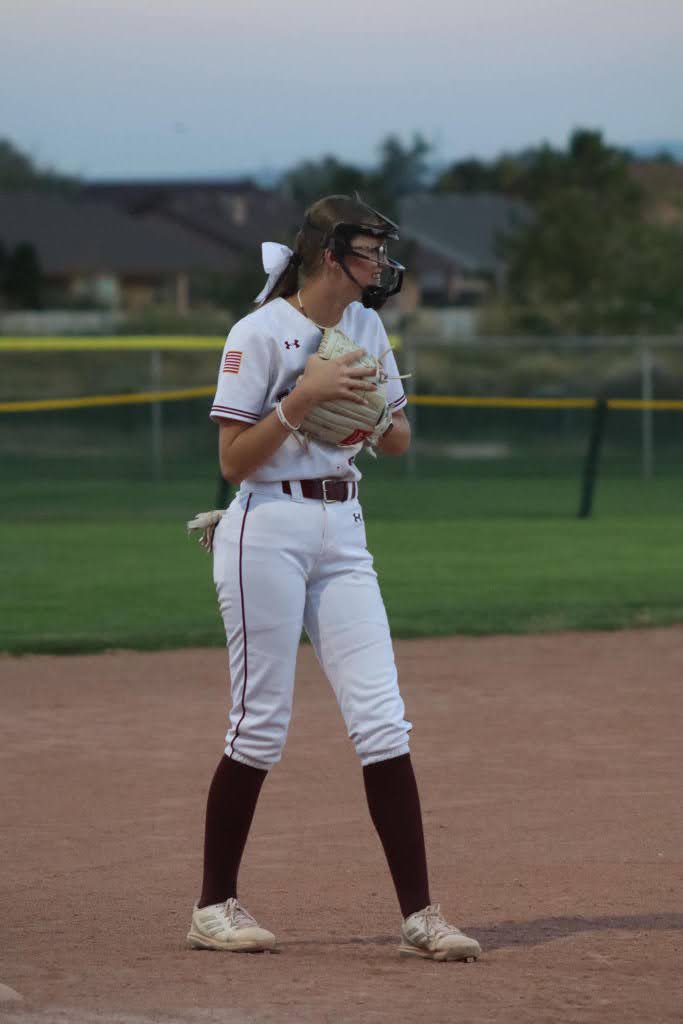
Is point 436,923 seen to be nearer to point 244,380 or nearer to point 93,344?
point 244,380

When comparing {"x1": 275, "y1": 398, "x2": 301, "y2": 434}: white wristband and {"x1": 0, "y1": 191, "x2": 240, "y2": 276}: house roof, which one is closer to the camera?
{"x1": 275, "y1": 398, "x2": 301, "y2": 434}: white wristband

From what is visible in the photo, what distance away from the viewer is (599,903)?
524 cm

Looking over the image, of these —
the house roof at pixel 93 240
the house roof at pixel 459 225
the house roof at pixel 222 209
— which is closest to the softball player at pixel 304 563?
the house roof at pixel 93 240

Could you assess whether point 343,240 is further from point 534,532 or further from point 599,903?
point 534,532

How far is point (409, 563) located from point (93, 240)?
66121mm

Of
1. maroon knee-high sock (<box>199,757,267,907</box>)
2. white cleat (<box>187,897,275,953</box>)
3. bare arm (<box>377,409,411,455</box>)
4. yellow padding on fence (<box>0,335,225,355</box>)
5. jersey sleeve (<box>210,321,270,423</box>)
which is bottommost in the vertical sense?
white cleat (<box>187,897,275,953</box>)

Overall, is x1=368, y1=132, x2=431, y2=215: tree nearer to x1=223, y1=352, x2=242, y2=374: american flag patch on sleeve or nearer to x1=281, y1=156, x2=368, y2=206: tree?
→ x1=281, y1=156, x2=368, y2=206: tree

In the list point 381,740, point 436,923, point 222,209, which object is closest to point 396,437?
point 381,740

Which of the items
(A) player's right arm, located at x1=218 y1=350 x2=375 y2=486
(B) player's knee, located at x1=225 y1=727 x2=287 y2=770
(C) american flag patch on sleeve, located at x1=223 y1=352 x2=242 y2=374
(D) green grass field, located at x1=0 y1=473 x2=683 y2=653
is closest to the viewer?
(A) player's right arm, located at x1=218 y1=350 x2=375 y2=486

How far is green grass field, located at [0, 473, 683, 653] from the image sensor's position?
1144 centimetres

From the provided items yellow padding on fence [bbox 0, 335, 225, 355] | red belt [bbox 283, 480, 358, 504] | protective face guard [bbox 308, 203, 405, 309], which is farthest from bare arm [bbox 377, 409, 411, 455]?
yellow padding on fence [bbox 0, 335, 225, 355]

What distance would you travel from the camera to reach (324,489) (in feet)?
15.5

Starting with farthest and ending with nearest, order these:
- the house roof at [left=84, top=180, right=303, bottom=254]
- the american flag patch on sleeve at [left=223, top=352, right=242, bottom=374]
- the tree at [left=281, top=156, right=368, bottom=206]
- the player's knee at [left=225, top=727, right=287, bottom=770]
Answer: the house roof at [left=84, top=180, right=303, bottom=254], the tree at [left=281, top=156, right=368, bottom=206], the player's knee at [left=225, top=727, right=287, bottom=770], the american flag patch on sleeve at [left=223, top=352, right=242, bottom=374]

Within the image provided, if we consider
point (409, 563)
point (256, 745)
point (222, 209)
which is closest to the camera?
point (256, 745)
